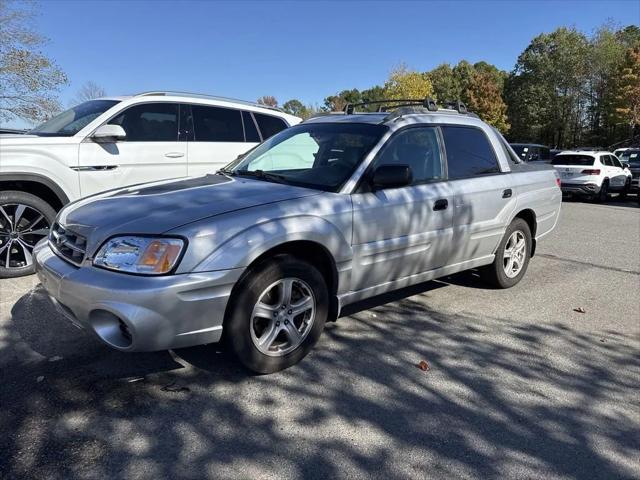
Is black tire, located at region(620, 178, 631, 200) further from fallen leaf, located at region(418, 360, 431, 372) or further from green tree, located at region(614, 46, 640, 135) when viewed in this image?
green tree, located at region(614, 46, 640, 135)

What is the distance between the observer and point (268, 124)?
7207 millimetres

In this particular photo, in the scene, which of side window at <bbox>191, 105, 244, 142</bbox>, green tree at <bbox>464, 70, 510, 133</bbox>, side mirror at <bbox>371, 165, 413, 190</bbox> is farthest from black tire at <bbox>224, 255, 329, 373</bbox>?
green tree at <bbox>464, 70, 510, 133</bbox>

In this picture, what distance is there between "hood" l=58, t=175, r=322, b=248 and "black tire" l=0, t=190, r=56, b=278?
1828 mm

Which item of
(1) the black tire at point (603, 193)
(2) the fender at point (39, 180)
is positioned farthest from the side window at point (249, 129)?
(1) the black tire at point (603, 193)

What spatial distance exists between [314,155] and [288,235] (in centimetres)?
129

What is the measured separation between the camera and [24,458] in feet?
8.02

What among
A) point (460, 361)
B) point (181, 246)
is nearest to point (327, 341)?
point (460, 361)

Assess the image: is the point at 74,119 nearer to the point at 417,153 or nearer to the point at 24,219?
the point at 24,219

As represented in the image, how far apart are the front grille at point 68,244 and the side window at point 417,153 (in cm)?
219

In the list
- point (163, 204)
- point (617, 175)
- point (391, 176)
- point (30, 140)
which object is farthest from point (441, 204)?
point (617, 175)

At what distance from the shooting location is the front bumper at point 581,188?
15.5 metres

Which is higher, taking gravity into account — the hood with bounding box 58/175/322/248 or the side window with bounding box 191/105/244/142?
the side window with bounding box 191/105/244/142

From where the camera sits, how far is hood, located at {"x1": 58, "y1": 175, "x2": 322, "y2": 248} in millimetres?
3014

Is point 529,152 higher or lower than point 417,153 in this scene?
higher
